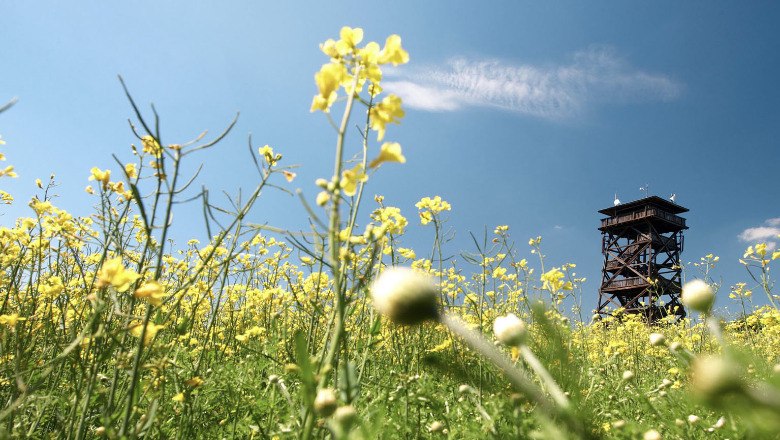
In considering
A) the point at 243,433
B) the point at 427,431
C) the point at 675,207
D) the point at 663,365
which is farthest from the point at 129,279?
the point at 675,207

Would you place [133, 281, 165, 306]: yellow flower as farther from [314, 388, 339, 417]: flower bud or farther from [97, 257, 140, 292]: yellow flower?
[314, 388, 339, 417]: flower bud

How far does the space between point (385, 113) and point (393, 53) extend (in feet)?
0.52

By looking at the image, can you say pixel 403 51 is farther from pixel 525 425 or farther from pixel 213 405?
pixel 213 405

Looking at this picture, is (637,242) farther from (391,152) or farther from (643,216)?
(391,152)

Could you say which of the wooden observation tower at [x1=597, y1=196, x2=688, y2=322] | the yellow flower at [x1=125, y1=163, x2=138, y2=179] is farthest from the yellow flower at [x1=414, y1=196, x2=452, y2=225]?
the wooden observation tower at [x1=597, y1=196, x2=688, y2=322]

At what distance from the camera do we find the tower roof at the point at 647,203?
3816 cm

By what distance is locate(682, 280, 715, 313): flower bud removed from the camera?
2.65ft

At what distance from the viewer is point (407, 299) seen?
25.9 inches

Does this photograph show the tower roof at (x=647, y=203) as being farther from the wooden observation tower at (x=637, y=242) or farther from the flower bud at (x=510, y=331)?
the flower bud at (x=510, y=331)

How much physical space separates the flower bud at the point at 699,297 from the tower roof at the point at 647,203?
42309 millimetres

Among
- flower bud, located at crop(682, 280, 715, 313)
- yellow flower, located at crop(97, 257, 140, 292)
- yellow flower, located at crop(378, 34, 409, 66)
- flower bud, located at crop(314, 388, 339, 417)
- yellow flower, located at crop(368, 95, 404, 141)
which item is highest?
yellow flower, located at crop(378, 34, 409, 66)

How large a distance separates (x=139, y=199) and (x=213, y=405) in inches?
89.0

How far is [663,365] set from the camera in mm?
6574

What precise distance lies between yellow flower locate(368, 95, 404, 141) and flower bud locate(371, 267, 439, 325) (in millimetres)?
501
